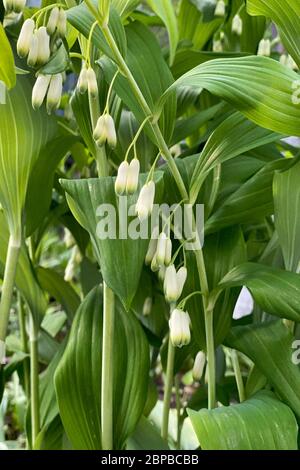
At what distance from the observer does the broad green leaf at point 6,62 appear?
646 millimetres

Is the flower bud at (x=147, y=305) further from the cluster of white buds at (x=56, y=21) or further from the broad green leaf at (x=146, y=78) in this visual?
the cluster of white buds at (x=56, y=21)

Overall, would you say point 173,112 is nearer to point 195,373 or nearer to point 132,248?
point 132,248

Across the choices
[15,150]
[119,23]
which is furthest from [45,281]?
[119,23]

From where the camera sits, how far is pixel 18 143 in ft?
2.59

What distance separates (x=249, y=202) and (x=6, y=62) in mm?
341

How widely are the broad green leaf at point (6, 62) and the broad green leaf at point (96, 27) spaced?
79 mm

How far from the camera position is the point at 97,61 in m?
0.71

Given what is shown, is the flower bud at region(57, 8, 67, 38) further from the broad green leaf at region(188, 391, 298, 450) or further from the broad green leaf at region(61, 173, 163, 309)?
the broad green leaf at region(188, 391, 298, 450)

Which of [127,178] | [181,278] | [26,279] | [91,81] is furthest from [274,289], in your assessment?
[26,279]

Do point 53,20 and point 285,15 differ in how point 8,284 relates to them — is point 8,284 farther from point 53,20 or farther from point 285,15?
point 285,15

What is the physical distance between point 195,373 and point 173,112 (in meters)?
0.35

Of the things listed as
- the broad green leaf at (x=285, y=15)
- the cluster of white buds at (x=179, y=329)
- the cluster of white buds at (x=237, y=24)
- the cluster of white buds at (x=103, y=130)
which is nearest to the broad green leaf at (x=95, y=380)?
the cluster of white buds at (x=179, y=329)

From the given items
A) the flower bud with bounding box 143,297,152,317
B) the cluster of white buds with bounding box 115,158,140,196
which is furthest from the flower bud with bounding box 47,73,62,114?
the flower bud with bounding box 143,297,152,317

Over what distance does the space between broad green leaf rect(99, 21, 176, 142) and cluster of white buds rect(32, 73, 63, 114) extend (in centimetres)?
8
